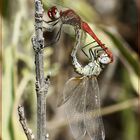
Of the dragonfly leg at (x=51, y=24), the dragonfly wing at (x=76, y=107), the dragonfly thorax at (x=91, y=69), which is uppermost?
the dragonfly leg at (x=51, y=24)

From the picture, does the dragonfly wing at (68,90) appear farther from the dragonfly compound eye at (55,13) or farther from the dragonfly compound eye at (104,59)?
the dragonfly compound eye at (55,13)

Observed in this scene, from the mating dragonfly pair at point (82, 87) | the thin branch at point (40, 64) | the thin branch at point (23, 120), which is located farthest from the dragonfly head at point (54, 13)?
the thin branch at point (23, 120)

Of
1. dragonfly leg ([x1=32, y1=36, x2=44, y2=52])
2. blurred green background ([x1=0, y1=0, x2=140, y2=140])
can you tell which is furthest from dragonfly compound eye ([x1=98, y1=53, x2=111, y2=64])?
dragonfly leg ([x1=32, y1=36, x2=44, y2=52])

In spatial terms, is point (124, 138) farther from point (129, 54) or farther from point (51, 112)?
point (129, 54)

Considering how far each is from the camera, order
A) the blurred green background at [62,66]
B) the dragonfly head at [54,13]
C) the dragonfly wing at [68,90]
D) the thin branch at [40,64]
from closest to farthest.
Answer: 1. the thin branch at [40,64]
2. the dragonfly head at [54,13]
3. the dragonfly wing at [68,90]
4. the blurred green background at [62,66]

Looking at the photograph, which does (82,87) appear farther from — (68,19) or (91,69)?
(68,19)

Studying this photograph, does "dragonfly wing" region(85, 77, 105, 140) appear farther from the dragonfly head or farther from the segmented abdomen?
the dragonfly head

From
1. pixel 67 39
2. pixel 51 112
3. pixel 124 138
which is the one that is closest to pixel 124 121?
pixel 124 138

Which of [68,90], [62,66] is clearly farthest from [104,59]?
[62,66]
